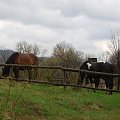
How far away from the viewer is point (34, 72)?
1988cm

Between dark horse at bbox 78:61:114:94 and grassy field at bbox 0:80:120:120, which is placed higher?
dark horse at bbox 78:61:114:94

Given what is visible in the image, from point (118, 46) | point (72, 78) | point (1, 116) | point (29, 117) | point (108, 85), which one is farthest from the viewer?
point (118, 46)

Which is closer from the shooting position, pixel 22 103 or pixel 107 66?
pixel 22 103

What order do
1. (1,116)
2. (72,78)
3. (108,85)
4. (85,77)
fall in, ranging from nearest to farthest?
(1,116), (108,85), (85,77), (72,78)

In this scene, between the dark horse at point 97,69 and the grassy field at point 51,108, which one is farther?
the dark horse at point 97,69

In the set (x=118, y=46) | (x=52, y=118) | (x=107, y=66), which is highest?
(x=118, y=46)

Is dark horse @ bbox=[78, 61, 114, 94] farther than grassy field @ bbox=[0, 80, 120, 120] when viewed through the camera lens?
Yes

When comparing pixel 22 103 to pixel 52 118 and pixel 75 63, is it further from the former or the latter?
pixel 75 63

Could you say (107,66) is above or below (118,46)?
below

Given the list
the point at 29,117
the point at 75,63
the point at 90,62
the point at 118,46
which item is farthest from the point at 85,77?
the point at 75,63

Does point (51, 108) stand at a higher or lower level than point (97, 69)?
lower

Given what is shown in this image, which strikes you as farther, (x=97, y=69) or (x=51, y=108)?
(x=97, y=69)

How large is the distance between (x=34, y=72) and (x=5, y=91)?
9519mm

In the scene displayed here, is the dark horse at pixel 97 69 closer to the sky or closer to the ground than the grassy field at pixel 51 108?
closer to the sky
